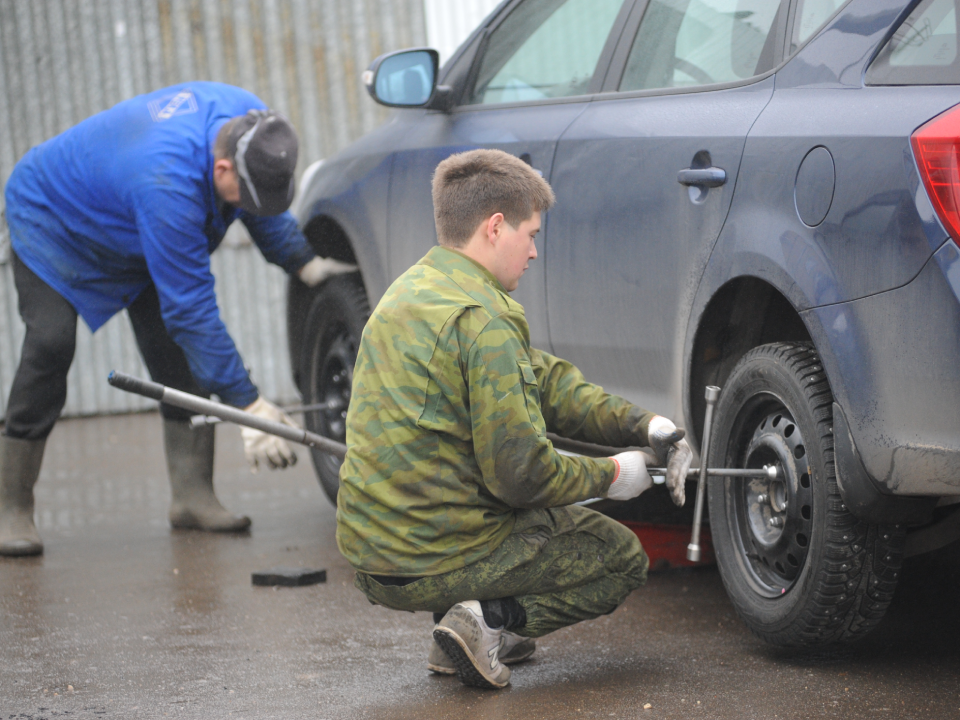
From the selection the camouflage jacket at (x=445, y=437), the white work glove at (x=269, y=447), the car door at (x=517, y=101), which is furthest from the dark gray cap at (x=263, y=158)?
the camouflage jacket at (x=445, y=437)

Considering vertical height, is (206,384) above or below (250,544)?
above

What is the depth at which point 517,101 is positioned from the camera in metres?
3.79

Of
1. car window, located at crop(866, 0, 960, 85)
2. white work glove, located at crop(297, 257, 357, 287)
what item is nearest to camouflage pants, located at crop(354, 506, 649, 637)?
car window, located at crop(866, 0, 960, 85)

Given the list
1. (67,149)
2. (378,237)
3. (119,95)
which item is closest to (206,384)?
(378,237)

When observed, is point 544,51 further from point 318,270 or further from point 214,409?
point 214,409

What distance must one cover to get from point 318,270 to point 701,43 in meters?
1.95

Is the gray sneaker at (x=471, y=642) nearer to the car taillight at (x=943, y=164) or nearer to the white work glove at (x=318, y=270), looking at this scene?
the car taillight at (x=943, y=164)

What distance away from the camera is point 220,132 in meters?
4.03

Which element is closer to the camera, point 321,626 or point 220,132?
point 321,626

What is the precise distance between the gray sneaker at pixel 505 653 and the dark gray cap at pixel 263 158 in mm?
1744

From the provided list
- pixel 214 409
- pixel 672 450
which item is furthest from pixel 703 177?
pixel 214 409

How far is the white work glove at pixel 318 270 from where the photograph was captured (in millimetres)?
4543

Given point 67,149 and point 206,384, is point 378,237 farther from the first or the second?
point 67,149

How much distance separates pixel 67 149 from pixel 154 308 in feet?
2.26
